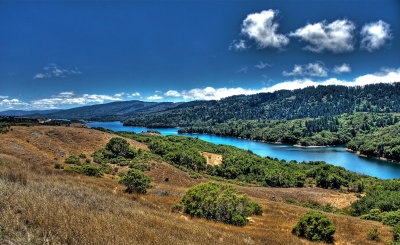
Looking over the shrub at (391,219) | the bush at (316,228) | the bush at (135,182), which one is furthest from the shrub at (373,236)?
the bush at (135,182)

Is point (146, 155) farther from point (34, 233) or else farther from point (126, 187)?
A: point (34, 233)

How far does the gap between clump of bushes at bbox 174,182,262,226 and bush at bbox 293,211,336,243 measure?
319 centimetres

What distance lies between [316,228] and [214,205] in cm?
587

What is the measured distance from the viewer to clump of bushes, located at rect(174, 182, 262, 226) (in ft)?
40.8

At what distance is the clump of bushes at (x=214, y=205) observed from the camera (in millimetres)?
12445

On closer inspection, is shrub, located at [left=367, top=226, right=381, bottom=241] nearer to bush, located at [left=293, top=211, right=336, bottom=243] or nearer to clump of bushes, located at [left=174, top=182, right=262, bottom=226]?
bush, located at [left=293, top=211, right=336, bottom=243]

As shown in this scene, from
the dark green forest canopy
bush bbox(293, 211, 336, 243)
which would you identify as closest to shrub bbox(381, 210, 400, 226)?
bush bbox(293, 211, 336, 243)

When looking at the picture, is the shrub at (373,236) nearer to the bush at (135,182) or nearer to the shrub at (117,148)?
the bush at (135,182)

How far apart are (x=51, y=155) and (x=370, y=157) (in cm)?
12957

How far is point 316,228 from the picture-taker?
38.1 ft

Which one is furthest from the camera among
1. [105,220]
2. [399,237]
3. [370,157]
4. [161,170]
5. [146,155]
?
[370,157]

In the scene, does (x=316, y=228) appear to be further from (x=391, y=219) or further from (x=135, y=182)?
(x=135, y=182)

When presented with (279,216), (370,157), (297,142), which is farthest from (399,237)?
(297,142)

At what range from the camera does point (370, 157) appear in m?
102
